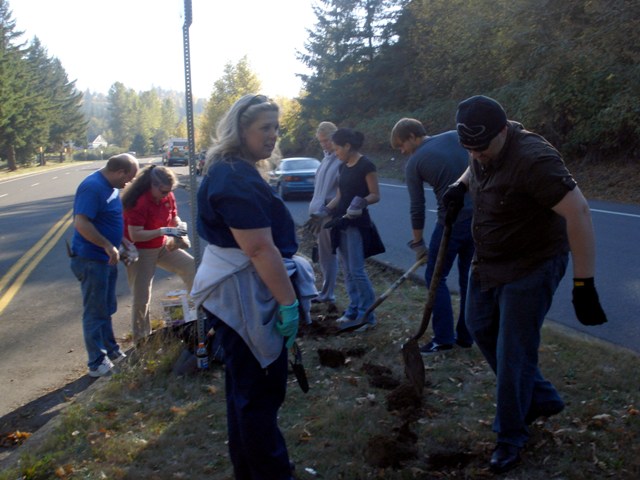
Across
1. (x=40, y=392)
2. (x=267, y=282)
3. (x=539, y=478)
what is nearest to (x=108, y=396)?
(x=40, y=392)

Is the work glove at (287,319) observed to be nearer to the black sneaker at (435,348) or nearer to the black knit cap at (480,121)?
the black knit cap at (480,121)

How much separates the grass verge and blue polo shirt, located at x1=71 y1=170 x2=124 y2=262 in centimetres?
101

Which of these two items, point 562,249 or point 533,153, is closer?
point 533,153

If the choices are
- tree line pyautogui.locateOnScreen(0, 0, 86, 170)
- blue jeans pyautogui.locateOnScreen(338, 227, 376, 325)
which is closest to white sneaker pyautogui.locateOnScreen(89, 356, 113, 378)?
blue jeans pyautogui.locateOnScreen(338, 227, 376, 325)

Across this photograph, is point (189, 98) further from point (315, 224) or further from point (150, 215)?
point (315, 224)

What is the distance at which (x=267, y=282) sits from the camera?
2.83 metres

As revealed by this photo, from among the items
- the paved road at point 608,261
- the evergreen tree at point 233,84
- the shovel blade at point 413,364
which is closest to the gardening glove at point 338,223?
the shovel blade at point 413,364

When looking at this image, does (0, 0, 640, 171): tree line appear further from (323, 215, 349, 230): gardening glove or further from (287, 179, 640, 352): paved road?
(287, 179, 640, 352): paved road

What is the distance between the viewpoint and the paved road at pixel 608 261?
20.4ft

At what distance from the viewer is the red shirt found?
6062 mm

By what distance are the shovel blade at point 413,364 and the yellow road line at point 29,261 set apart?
6193mm

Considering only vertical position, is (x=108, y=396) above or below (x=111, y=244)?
below

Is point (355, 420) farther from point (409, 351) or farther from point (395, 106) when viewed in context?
point (395, 106)

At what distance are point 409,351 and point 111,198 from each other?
3080 millimetres
